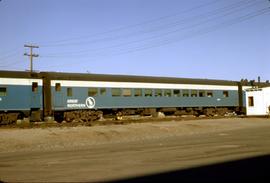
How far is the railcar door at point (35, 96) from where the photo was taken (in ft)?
101

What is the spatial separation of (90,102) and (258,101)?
2003 centimetres

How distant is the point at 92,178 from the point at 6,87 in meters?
20.8

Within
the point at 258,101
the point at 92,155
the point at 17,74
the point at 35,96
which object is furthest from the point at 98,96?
the point at 258,101

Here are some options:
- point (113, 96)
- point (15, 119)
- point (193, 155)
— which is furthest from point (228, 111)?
point (193, 155)

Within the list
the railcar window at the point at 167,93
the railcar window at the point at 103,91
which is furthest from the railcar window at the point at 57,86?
the railcar window at the point at 167,93

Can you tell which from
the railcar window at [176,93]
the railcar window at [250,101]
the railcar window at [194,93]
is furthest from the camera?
the railcar window at [250,101]

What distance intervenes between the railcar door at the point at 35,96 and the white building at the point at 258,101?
2459 cm

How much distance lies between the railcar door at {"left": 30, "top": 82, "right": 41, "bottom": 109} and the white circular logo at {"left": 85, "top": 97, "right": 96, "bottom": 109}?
426 centimetres

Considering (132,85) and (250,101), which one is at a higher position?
(132,85)

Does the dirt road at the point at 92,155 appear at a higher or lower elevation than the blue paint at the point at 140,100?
lower

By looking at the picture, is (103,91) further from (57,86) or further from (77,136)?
(77,136)

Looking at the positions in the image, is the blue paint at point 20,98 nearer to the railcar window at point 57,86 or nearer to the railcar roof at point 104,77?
the railcar roof at point 104,77

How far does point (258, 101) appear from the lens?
4409cm

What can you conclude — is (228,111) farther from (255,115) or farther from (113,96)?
(113,96)
